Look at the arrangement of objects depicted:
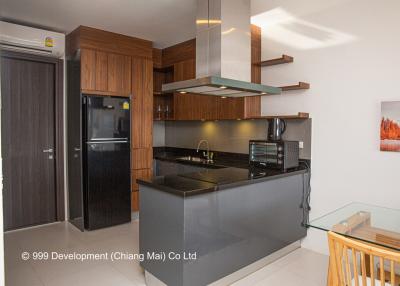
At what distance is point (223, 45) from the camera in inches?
105

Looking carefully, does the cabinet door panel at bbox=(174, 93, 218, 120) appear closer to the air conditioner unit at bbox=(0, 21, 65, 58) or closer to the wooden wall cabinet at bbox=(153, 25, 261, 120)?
the wooden wall cabinet at bbox=(153, 25, 261, 120)

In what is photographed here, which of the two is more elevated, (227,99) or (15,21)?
(15,21)

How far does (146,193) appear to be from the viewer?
2.43 meters

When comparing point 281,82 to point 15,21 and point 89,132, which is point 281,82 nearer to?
point 89,132

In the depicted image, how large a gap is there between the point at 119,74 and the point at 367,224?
3.40 meters

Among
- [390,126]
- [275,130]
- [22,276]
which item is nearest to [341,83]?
[390,126]

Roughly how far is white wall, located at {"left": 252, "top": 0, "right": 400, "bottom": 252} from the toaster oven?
0.25 m

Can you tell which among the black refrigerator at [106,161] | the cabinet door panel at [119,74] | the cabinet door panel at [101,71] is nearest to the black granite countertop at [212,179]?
the black refrigerator at [106,161]

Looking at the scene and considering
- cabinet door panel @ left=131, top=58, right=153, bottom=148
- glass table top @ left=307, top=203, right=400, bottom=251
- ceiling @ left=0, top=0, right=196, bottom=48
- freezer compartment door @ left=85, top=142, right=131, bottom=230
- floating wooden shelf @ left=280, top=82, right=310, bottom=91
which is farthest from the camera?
cabinet door panel @ left=131, top=58, right=153, bottom=148

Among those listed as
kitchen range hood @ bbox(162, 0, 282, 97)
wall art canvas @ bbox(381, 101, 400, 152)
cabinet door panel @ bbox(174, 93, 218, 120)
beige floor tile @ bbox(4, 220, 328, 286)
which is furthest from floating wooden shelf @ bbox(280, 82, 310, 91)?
beige floor tile @ bbox(4, 220, 328, 286)

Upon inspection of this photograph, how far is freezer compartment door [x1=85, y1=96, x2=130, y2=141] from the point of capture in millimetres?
3662

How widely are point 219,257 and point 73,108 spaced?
9.14ft

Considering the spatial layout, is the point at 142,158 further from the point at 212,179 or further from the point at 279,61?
the point at 279,61

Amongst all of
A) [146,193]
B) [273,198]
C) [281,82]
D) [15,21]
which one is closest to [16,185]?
[15,21]
